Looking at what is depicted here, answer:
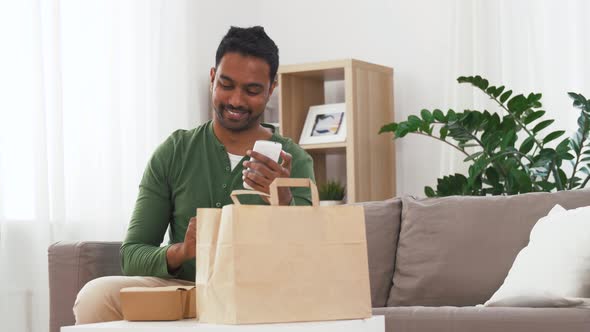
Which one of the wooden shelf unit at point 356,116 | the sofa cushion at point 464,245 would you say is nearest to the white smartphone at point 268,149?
the sofa cushion at point 464,245

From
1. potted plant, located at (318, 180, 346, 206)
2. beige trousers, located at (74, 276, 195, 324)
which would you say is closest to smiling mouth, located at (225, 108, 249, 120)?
beige trousers, located at (74, 276, 195, 324)

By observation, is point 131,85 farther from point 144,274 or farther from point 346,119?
point 144,274

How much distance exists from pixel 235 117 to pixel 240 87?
79 mm

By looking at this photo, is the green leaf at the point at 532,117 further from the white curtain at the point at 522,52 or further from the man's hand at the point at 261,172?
the man's hand at the point at 261,172

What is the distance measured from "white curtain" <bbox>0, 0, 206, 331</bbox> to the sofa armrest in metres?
0.89

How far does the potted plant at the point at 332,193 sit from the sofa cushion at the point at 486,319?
195 centimetres

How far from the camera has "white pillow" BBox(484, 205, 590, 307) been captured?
2.38 m

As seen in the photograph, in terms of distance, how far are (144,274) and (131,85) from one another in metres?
2.20

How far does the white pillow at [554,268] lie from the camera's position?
238 cm

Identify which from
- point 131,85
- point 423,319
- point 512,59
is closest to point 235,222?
point 423,319

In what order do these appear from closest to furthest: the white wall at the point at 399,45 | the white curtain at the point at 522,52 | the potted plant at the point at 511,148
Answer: the potted plant at the point at 511,148 → the white curtain at the point at 522,52 → the white wall at the point at 399,45

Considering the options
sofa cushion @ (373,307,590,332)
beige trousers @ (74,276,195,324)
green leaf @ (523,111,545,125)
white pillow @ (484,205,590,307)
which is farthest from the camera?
green leaf @ (523,111,545,125)

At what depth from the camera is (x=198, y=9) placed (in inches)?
182

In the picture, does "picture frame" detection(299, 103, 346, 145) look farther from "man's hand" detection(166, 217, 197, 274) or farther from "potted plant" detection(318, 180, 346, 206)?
"man's hand" detection(166, 217, 197, 274)
